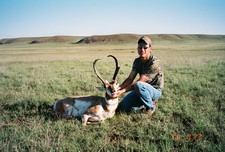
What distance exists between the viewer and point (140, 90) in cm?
569

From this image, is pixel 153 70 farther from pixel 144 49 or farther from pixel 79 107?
pixel 79 107

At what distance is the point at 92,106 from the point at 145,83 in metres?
1.52

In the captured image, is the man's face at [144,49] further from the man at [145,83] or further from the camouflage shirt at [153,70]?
the camouflage shirt at [153,70]

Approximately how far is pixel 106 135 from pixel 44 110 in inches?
105

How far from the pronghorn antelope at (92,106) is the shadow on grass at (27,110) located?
405 millimetres

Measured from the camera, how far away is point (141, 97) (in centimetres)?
579

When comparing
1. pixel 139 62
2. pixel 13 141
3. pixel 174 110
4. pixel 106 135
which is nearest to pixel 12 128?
pixel 13 141

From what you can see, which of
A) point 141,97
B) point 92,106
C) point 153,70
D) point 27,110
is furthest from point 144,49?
point 27,110

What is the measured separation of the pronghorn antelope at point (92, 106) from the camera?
5.38m

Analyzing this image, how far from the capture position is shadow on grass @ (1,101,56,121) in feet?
19.9

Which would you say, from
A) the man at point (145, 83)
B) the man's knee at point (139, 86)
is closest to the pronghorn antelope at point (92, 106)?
the man at point (145, 83)
